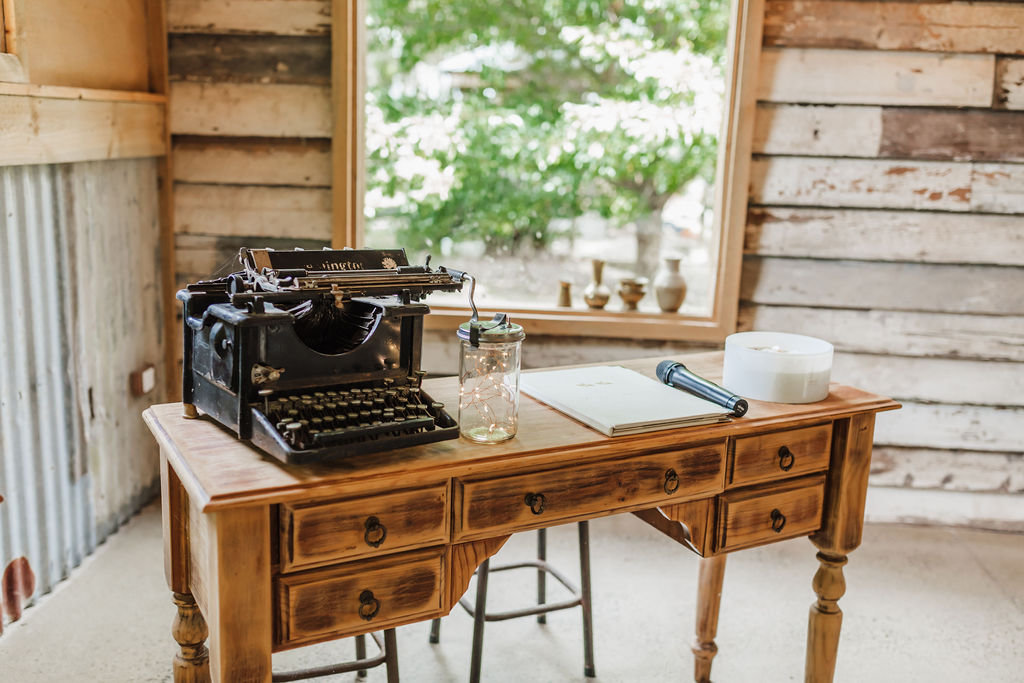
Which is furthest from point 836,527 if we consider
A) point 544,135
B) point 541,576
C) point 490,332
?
point 544,135

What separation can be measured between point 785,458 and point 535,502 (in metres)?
0.66

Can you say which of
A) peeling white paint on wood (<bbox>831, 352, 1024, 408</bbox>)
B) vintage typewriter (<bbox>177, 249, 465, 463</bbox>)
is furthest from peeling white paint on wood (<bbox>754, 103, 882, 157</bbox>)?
vintage typewriter (<bbox>177, 249, 465, 463</bbox>)

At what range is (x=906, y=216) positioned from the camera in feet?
11.0

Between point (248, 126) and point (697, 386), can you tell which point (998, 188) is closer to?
point (697, 386)

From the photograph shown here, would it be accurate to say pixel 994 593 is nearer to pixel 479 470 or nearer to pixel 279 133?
pixel 479 470

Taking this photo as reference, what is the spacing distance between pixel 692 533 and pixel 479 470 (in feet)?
2.00

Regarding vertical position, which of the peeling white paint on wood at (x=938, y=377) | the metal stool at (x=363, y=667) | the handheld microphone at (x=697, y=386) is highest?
the handheld microphone at (x=697, y=386)

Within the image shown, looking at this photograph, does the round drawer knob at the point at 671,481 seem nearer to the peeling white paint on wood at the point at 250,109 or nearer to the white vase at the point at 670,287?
the white vase at the point at 670,287

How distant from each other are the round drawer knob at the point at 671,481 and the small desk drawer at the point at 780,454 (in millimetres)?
155

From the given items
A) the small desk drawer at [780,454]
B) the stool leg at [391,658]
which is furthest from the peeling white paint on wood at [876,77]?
the stool leg at [391,658]

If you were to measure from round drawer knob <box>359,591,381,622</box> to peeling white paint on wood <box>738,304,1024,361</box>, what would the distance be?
87.2 inches

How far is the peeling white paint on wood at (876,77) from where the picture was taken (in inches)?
127

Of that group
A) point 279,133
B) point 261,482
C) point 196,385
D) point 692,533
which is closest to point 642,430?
point 692,533

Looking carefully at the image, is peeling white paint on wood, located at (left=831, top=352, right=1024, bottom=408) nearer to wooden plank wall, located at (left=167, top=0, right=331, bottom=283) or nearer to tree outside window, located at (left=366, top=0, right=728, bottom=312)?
tree outside window, located at (left=366, top=0, right=728, bottom=312)
